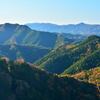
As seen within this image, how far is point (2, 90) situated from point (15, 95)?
27.4ft

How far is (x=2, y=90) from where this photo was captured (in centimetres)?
19950

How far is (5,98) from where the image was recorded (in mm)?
194500

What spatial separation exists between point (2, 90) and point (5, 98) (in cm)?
691

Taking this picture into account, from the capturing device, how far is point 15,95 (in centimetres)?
19988

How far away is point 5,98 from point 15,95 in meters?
7.62
